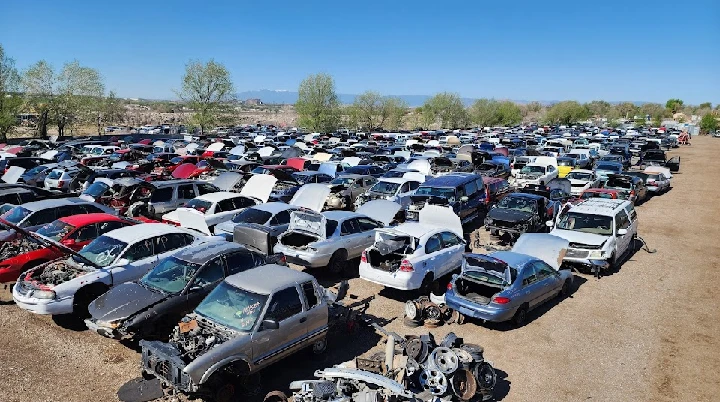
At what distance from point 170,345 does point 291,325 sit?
1792 millimetres

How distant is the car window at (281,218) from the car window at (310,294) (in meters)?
5.53

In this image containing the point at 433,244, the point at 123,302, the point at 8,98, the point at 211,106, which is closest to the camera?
the point at 123,302

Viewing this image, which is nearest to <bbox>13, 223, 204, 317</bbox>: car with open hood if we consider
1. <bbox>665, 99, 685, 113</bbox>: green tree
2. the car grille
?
the car grille

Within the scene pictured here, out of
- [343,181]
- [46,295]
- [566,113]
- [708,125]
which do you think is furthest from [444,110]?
[46,295]

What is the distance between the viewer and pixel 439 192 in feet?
54.4

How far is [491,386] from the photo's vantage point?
7.04m

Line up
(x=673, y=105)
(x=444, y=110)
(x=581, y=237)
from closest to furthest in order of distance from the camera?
(x=581, y=237), (x=444, y=110), (x=673, y=105)

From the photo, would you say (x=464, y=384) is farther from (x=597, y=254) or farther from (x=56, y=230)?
(x=56, y=230)

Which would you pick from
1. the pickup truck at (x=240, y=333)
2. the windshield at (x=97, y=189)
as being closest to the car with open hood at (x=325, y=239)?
the pickup truck at (x=240, y=333)

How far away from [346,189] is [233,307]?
13107mm

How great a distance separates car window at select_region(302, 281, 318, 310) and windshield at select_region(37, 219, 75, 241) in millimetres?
7195

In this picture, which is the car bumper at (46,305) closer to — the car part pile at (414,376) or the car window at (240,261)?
the car window at (240,261)

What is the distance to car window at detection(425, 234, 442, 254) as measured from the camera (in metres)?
10.9

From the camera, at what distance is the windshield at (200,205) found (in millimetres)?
14841
